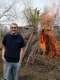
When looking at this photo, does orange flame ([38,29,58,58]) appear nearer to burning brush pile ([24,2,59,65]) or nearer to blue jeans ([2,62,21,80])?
burning brush pile ([24,2,59,65])

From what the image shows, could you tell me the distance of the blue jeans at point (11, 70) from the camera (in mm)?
5926

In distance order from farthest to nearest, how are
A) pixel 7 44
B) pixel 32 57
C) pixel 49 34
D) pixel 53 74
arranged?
pixel 49 34 < pixel 32 57 < pixel 53 74 < pixel 7 44

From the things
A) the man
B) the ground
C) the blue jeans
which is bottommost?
the ground

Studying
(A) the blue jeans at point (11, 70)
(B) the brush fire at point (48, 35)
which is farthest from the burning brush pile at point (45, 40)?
(A) the blue jeans at point (11, 70)

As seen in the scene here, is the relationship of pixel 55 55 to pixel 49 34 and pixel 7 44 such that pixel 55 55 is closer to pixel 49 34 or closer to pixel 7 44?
pixel 49 34

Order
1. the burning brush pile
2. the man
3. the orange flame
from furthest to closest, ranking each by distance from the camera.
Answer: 1. the orange flame
2. the burning brush pile
3. the man

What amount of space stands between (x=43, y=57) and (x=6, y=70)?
15.3ft

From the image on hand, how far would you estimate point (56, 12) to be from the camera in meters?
11.7

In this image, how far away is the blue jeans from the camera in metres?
5.93

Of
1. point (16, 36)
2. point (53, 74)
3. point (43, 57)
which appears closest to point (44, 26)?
point (43, 57)

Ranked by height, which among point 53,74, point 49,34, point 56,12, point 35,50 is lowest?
point 53,74

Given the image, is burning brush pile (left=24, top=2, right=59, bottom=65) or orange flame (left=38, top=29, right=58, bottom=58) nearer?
burning brush pile (left=24, top=2, right=59, bottom=65)

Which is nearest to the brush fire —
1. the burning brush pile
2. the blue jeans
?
the burning brush pile

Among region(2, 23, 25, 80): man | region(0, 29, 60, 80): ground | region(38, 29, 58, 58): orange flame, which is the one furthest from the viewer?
region(38, 29, 58, 58): orange flame
